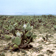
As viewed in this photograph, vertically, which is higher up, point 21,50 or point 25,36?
point 25,36

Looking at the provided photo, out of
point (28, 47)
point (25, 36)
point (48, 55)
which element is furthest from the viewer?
point (25, 36)

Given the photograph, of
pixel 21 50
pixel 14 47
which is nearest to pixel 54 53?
pixel 21 50

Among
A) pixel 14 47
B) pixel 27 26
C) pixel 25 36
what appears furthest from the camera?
pixel 27 26

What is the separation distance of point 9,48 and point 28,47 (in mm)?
444

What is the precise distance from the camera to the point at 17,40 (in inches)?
76.0

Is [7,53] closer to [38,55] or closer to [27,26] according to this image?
[38,55]

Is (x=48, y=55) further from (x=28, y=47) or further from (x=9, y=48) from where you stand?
(x=9, y=48)

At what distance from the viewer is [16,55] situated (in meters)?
1.75

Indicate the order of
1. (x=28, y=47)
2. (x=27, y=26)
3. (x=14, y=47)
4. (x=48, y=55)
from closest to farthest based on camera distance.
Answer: (x=48, y=55) < (x=14, y=47) < (x=28, y=47) < (x=27, y=26)

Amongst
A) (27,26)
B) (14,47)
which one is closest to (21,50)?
(14,47)

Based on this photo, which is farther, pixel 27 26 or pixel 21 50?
pixel 27 26

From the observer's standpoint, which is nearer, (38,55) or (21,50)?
(38,55)

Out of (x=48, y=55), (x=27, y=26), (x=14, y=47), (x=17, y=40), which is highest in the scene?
(x=27, y=26)

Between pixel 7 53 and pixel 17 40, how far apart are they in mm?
331
